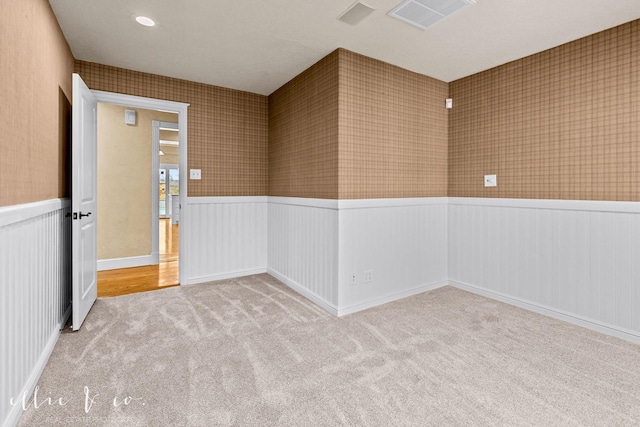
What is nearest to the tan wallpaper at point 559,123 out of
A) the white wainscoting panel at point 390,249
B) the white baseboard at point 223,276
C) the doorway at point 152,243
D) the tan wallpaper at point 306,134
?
the white wainscoting panel at point 390,249

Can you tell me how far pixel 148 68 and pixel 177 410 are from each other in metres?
3.29

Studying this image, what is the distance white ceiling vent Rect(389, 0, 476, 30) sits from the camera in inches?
88.9

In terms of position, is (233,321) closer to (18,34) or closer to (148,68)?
(18,34)

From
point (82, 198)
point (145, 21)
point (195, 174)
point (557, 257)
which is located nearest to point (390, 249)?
point (557, 257)

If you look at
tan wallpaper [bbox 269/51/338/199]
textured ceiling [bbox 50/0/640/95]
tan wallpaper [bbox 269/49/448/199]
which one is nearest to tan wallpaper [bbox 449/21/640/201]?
textured ceiling [bbox 50/0/640/95]

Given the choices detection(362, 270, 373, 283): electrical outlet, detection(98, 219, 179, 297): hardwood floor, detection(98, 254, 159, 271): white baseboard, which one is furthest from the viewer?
detection(98, 254, 159, 271): white baseboard

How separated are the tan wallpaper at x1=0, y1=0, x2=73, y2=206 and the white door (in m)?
0.13

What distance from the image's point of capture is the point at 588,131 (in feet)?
8.90

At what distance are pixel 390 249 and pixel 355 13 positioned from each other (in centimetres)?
212

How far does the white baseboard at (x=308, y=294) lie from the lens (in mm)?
3010

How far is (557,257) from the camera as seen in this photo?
2.91 meters

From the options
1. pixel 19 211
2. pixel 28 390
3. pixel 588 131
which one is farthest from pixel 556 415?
pixel 19 211

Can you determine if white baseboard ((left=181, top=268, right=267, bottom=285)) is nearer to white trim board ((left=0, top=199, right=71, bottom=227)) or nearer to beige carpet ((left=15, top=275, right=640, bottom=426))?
beige carpet ((left=15, top=275, right=640, bottom=426))

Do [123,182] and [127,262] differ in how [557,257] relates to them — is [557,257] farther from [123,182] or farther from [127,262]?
[123,182]
